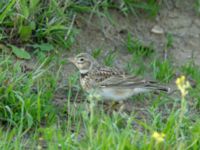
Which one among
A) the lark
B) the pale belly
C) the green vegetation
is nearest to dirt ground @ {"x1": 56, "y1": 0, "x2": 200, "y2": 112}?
the green vegetation

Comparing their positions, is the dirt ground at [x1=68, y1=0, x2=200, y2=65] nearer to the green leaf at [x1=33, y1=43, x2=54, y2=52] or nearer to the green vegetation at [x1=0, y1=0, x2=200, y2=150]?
the green vegetation at [x1=0, y1=0, x2=200, y2=150]

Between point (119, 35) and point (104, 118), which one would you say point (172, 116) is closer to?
point (104, 118)

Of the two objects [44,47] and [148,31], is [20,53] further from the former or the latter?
[148,31]

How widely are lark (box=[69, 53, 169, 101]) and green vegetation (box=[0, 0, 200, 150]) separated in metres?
0.15

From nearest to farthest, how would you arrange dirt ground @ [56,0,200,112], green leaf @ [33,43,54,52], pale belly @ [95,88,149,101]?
pale belly @ [95,88,149,101], green leaf @ [33,43,54,52], dirt ground @ [56,0,200,112]

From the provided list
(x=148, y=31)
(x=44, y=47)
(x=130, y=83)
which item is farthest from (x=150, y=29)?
(x=130, y=83)

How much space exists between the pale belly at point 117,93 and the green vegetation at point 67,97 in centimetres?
15

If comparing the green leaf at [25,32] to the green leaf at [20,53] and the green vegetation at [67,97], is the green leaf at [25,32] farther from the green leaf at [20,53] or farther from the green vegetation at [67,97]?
the green leaf at [20,53]

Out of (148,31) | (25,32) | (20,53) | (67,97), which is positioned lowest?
(67,97)

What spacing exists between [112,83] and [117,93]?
14 cm

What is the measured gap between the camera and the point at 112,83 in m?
8.28

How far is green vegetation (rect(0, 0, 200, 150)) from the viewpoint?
21.6 ft

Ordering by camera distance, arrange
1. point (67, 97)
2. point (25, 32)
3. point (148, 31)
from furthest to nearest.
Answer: point (148, 31), point (25, 32), point (67, 97)

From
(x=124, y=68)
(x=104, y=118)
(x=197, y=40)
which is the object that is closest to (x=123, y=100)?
(x=124, y=68)
